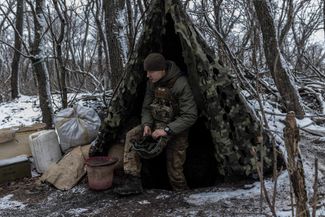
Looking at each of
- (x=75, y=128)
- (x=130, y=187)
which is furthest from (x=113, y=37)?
(x=130, y=187)

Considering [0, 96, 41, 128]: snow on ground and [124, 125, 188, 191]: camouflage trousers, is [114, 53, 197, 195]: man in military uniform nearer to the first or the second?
[124, 125, 188, 191]: camouflage trousers

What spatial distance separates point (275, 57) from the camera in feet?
19.2

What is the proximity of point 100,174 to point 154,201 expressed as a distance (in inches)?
28.0

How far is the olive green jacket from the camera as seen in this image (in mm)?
4246

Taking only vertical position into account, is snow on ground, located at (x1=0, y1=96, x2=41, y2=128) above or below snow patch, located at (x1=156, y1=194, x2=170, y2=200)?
above

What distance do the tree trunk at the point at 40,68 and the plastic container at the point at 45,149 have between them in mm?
1178

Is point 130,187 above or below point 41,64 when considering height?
below

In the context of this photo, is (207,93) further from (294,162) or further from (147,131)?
(294,162)

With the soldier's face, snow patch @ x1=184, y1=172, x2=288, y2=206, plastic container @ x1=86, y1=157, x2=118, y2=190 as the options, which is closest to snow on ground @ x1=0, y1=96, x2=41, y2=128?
plastic container @ x1=86, y1=157, x2=118, y2=190

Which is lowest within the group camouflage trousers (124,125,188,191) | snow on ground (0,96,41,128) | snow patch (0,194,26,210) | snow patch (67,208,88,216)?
snow patch (67,208,88,216)

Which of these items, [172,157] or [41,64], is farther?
[41,64]

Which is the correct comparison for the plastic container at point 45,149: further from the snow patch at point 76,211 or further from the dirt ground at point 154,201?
the snow patch at point 76,211

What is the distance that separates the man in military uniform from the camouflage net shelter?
17 cm

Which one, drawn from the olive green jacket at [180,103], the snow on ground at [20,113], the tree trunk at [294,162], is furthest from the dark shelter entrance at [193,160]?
the snow on ground at [20,113]
